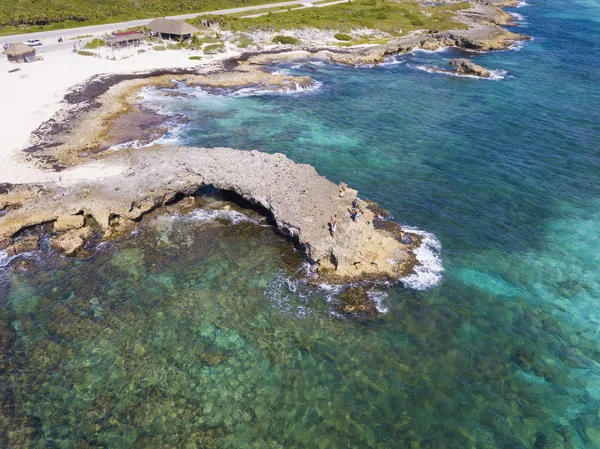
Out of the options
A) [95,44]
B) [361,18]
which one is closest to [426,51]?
[361,18]

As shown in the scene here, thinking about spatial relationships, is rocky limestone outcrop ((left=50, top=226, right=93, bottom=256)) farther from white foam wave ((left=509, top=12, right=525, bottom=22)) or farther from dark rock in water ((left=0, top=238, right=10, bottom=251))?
white foam wave ((left=509, top=12, right=525, bottom=22))

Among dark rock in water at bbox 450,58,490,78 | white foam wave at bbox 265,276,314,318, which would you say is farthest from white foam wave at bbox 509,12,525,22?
white foam wave at bbox 265,276,314,318

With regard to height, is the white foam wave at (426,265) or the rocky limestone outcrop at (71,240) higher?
the rocky limestone outcrop at (71,240)

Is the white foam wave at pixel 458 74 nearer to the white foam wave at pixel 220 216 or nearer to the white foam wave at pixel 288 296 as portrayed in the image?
the white foam wave at pixel 220 216

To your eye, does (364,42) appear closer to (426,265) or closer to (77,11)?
(77,11)

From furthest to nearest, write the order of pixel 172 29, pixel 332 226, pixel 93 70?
pixel 172 29, pixel 93 70, pixel 332 226

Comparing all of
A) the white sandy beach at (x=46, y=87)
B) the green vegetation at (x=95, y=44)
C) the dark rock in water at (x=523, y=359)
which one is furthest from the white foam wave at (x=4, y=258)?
the green vegetation at (x=95, y=44)

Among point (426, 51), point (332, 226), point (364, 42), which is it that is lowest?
point (332, 226)
